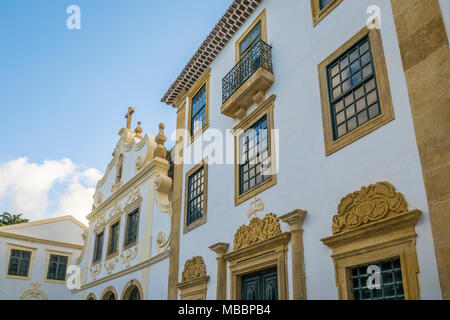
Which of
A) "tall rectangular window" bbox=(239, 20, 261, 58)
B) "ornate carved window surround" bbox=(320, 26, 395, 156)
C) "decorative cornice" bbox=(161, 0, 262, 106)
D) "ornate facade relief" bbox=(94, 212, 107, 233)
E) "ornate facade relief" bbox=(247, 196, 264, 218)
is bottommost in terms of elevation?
"ornate facade relief" bbox=(247, 196, 264, 218)

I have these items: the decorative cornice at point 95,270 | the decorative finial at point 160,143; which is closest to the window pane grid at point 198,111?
the decorative finial at point 160,143

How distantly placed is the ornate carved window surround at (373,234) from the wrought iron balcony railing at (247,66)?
4194 mm

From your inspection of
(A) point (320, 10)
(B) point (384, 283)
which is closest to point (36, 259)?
(A) point (320, 10)

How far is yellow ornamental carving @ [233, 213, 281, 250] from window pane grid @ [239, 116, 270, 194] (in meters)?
0.86

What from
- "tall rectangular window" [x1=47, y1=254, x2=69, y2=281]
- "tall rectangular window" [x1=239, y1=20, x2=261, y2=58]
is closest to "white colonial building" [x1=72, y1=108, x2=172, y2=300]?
"tall rectangular window" [x1=47, y1=254, x2=69, y2=281]

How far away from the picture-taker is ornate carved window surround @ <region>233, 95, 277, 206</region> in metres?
9.24

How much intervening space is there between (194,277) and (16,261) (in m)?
15.3

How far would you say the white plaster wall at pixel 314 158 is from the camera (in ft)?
21.3

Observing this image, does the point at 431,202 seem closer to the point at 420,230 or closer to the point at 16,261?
the point at 420,230

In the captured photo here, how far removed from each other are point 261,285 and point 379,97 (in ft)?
13.8

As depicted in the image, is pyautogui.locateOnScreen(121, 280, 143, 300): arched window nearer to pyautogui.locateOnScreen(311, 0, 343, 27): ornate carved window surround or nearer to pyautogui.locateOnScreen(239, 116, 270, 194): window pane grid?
pyautogui.locateOnScreen(239, 116, 270, 194): window pane grid

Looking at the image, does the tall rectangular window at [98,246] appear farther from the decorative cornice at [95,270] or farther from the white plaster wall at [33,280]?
the white plaster wall at [33,280]
